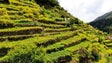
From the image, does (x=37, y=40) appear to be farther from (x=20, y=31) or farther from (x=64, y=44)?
(x=64, y=44)

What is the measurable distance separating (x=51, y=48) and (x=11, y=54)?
8553 mm

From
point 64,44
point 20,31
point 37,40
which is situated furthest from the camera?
point 64,44

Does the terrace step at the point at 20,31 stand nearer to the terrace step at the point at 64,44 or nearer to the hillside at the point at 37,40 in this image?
the hillside at the point at 37,40

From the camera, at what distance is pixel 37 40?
46781 millimetres

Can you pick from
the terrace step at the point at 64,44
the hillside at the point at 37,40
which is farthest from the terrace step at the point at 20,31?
the terrace step at the point at 64,44

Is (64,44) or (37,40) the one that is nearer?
(37,40)

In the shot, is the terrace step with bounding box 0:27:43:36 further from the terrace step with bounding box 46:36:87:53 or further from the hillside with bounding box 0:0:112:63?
the terrace step with bounding box 46:36:87:53

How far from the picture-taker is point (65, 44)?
168 feet

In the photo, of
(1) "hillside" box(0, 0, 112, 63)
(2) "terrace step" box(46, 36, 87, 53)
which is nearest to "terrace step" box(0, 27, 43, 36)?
(1) "hillside" box(0, 0, 112, 63)

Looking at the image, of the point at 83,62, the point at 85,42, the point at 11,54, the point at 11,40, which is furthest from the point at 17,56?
the point at 85,42

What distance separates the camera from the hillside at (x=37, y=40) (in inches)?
1565

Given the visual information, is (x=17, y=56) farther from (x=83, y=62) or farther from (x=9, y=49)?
(x=83, y=62)

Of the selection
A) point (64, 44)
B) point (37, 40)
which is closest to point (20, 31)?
point (37, 40)

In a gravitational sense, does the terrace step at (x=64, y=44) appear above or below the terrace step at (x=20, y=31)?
below
